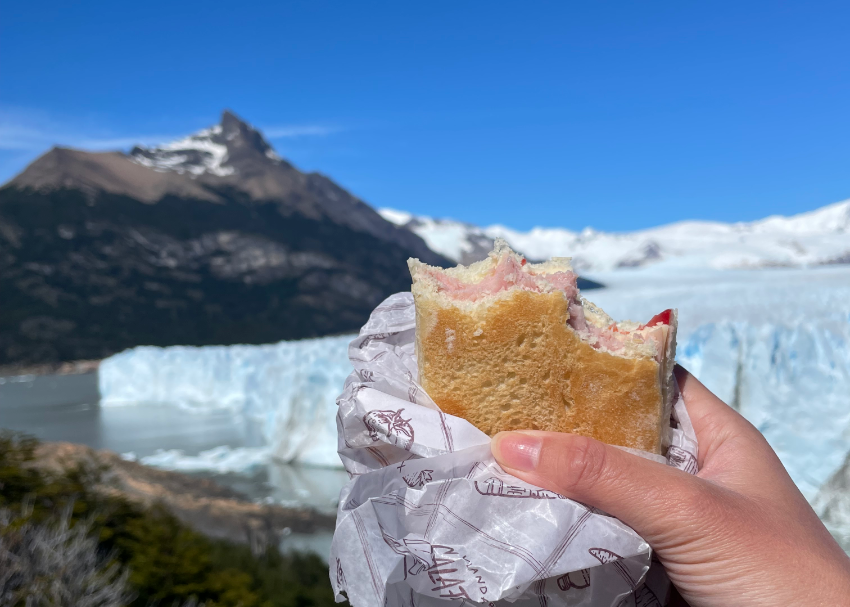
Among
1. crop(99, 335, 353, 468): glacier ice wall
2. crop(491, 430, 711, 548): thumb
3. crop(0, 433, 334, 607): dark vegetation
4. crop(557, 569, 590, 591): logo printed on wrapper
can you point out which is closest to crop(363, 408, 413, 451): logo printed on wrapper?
crop(491, 430, 711, 548): thumb

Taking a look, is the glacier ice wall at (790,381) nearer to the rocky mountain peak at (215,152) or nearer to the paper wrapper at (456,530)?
the paper wrapper at (456,530)

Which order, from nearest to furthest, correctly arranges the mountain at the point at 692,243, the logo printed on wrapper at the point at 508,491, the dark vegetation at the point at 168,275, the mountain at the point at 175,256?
1. the logo printed on wrapper at the point at 508,491
2. the dark vegetation at the point at 168,275
3. the mountain at the point at 175,256
4. the mountain at the point at 692,243

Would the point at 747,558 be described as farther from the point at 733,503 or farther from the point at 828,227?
the point at 828,227

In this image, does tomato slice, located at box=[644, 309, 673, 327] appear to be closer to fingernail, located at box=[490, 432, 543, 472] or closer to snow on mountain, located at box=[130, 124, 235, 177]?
fingernail, located at box=[490, 432, 543, 472]

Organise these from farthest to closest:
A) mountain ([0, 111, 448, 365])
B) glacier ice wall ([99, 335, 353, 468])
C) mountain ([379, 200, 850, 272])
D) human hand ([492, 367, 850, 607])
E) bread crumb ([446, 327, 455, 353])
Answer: mountain ([379, 200, 850, 272]) < mountain ([0, 111, 448, 365]) < glacier ice wall ([99, 335, 353, 468]) < bread crumb ([446, 327, 455, 353]) < human hand ([492, 367, 850, 607])

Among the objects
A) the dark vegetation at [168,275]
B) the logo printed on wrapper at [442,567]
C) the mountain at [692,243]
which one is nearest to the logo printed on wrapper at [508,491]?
the logo printed on wrapper at [442,567]

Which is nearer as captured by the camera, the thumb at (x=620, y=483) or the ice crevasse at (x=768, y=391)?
the thumb at (x=620, y=483)
